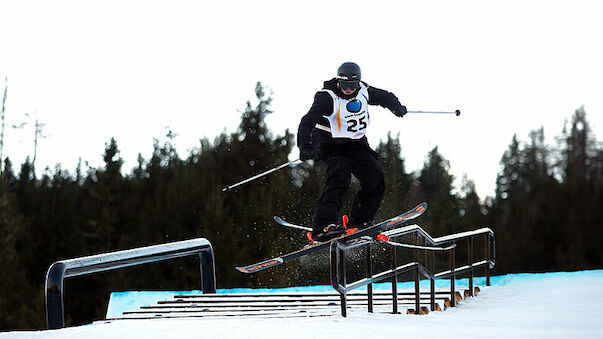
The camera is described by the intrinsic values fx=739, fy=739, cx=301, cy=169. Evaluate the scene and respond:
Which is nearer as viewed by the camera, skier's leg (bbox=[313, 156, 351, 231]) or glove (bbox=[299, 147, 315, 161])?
glove (bbox=[299, 147, 315, 161])

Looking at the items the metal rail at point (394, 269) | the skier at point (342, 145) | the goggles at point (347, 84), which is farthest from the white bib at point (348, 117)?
the metal rail at point (394, 269)

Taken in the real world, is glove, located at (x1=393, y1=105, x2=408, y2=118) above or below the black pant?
above

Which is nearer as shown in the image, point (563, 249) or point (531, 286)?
point (531, 286)

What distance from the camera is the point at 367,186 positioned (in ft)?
24.6

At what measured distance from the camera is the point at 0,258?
49562 millimetres

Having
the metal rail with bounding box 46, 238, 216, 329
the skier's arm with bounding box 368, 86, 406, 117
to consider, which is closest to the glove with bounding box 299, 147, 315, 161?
the skier's arm with bounding box 368, 86, 406, 117

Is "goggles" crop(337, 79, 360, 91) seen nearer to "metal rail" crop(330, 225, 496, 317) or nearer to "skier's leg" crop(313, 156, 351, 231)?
"skier's leg" crop(313, 156, 351, 231)

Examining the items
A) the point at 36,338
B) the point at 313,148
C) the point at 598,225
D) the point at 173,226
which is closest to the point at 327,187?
the point at 313,148

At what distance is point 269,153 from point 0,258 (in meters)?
20.4

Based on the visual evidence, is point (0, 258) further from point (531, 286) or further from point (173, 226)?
point (531, 286)

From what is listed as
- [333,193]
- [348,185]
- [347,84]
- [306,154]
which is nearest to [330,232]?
[333,193]

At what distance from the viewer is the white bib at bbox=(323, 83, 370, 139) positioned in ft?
23.9

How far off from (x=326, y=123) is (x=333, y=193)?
27.8 inches

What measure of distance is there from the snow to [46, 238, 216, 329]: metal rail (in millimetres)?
379
